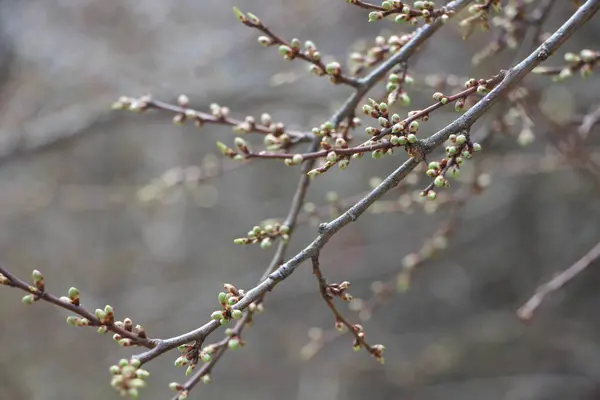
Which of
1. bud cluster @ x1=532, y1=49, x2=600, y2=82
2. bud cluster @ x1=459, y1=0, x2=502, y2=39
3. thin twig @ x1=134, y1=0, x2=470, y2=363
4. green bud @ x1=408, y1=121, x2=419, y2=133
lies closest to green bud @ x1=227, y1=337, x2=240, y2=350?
thin twig @ x1=134, y1=0, x2=470, y2=363

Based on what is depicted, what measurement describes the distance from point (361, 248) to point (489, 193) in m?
0.90

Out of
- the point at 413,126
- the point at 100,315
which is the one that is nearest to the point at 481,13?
the point at 413,126

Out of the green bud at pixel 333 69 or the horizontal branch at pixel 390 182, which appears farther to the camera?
the green bud at pixel 333 69

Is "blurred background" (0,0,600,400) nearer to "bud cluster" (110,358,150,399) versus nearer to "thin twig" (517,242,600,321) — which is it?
"thin twig" (517,242,600,321)

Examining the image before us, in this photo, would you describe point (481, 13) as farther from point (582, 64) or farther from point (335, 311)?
point (335, 311)

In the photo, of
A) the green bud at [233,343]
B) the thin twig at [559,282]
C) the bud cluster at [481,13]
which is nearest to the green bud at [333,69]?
the bud cluster at [481,13]

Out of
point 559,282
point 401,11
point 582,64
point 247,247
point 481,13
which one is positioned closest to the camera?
point 401,11

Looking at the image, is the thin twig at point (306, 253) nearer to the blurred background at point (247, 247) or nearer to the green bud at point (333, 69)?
the green bud at point (333, 69)

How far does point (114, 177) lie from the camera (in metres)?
4.31

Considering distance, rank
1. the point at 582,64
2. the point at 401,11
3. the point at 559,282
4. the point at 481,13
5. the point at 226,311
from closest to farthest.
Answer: the point at 226,311 < the point at 401,11 < the point at 481,13 < the point at 582,64 < the point at 559,282

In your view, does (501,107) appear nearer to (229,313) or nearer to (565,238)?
(229,313)

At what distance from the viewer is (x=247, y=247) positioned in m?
4.08

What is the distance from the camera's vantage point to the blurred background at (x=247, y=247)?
354 cm

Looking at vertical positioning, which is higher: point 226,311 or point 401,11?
point 401,11
